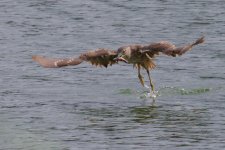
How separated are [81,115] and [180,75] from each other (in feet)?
15.7

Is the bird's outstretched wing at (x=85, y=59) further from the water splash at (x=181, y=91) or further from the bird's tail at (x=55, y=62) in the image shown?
the water splash at (x=181, y=91)

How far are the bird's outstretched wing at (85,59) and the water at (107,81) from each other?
0.94 m

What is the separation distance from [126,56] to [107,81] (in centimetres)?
293

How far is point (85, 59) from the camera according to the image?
65.7 feet

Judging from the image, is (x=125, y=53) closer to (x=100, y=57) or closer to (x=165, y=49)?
(x=100, y=57)

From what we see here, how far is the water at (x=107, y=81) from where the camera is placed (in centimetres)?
1825

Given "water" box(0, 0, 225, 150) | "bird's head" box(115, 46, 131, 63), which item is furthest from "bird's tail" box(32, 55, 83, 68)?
"bird's head" box(115, 46, 131, 63)

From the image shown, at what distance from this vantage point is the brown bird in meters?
19.7

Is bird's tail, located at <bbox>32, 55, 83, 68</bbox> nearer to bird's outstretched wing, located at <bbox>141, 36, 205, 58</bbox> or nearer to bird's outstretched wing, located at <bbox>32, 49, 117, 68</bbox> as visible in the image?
bird's outstretched wing, located at <bbox>32, 49, 117, 68</bbox>

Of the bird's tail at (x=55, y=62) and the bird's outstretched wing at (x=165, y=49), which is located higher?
the bird's outstretched wing at (x=165, y=49)

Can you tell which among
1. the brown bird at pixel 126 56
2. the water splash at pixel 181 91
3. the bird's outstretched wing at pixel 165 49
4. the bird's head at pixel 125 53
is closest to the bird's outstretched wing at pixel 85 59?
the brown bird at pixel 126 56

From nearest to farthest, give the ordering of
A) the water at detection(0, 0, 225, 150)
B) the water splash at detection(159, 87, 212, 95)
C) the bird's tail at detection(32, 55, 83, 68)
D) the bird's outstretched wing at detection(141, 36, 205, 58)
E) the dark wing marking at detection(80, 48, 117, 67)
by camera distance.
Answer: the water at detection(0, 0, 225, 150) → the bird's outstretched wing at detection(141, 36, 205, 58) → the bird's tail at detection(32, 55, 83, 68) → the dark wing marking at detection(80, 48, 117, 67) → the water splash at detection(159, 87, 212, 95)

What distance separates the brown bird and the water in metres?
0.85

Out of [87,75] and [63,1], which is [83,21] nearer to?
[63,1]
